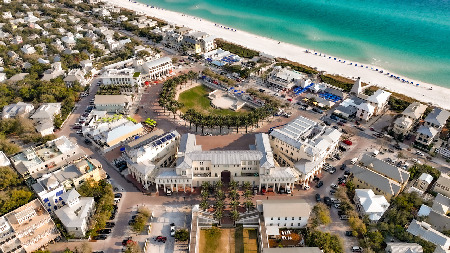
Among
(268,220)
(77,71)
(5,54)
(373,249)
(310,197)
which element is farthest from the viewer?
(5,54)

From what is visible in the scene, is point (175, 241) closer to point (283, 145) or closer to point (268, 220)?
point (268, 220)

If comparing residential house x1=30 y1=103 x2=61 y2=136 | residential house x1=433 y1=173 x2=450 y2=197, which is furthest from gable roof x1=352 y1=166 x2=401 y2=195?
residential house x1=30 y1=103 x2=61 y2=136

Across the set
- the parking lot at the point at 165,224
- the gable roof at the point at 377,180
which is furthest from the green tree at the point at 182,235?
the gable roof at the point at 377,180

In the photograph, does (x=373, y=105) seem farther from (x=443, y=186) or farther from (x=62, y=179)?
(x=62, y=179)

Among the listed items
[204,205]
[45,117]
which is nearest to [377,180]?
[204,205]

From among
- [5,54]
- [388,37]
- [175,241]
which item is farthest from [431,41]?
[5,54]

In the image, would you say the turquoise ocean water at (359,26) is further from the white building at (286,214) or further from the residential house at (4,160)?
the residential house at (4,160)
